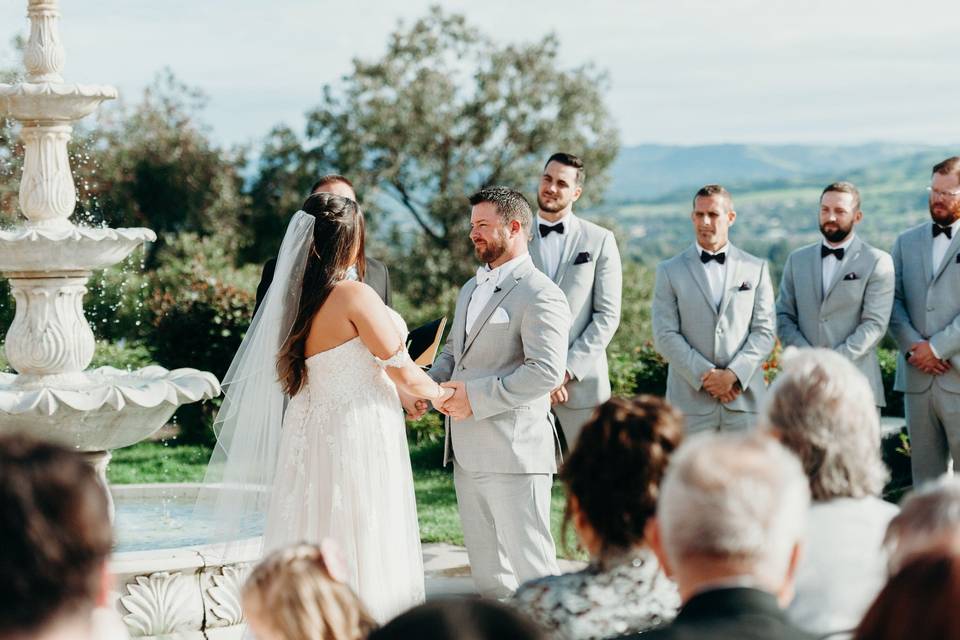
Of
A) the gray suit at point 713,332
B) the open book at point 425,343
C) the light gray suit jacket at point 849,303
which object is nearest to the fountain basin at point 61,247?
the open book at point 425,343

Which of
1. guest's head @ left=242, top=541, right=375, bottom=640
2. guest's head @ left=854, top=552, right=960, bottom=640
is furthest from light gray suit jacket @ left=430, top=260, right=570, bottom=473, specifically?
guest's head @ left=854, top=552, right=960, bottom=640

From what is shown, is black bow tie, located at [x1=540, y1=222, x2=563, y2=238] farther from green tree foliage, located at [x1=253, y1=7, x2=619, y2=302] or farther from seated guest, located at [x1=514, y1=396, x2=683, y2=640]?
green tree foliage, located at [x1=253, y1=7, x2=619, y2=302]

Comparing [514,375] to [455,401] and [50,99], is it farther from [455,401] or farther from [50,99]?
[50,99]

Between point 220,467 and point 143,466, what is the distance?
6.11 metres

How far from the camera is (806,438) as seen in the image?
3.27 m

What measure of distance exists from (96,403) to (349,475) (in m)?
1.79

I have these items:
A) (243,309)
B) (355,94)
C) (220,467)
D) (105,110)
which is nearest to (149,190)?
(105,110)

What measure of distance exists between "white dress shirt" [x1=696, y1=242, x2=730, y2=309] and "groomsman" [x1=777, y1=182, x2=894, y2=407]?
533 millimetres

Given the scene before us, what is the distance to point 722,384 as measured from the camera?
688 cm

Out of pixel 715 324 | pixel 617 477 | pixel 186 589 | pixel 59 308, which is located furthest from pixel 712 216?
pixel 617 477

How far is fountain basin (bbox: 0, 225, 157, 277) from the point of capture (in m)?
6.56

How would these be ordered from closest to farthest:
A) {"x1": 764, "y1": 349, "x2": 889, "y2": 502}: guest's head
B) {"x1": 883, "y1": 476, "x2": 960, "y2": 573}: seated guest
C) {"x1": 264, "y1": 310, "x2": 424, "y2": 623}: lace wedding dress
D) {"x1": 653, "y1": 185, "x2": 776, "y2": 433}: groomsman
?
{"x1": 883, "y1": 476, "x2": 960, "y2": 573}: seated guest < {"x1": 764, "y1": 349, "x2": 889, "y2": 502}: guest's head < {"x1": 264, "y1": 310, "x2": 424, "y2": 623}: lace wedding dress < {"x1": 653, "y1": 185, "x2": 776, "y2": 433}: groomsman

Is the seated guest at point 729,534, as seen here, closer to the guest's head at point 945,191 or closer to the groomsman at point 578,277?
the groomsman at point 578,277

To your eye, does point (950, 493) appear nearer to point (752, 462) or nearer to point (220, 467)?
point (752, 462)
